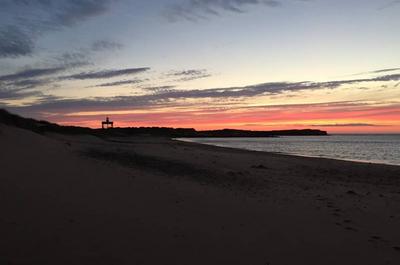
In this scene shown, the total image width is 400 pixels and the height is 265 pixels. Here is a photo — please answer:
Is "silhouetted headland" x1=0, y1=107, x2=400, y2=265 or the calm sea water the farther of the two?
the calm sea water

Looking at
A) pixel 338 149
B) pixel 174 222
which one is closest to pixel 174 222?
pixel 174 222

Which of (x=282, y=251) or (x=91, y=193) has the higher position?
(x=91, y=193)

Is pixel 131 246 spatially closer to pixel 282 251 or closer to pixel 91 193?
pixel 282 251

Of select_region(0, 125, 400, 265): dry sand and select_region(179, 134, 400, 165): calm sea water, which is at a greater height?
select_region(0, 125, 400, 265): dry sand

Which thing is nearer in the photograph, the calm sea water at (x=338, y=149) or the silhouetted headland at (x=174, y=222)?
the silhouetted headland at (x=174, y=222)

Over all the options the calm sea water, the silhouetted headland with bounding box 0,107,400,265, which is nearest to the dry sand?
the silhouetted headland with bounding box 0,107,400,265

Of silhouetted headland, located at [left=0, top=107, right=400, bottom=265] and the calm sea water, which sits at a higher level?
silhouetted headland, located at [left=0, top=107, right=400, bottom=265]

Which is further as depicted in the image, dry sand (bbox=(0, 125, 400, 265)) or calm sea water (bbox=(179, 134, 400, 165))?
calm sea water (bbox=(179, 134, 400, 165))

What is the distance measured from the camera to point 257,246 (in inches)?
264

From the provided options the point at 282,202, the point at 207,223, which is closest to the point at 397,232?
the point at 282,202

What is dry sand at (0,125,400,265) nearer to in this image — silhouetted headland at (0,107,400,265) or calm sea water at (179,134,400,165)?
silhouetted headland at (0,107,400,265)

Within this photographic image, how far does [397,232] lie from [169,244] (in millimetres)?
4765

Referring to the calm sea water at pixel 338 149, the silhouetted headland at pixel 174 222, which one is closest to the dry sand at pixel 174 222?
the silhouetted headland at pixel 174 222

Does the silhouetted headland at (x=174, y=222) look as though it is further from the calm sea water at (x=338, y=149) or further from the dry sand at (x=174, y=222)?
the calm sea water at (x=338, y=149)
